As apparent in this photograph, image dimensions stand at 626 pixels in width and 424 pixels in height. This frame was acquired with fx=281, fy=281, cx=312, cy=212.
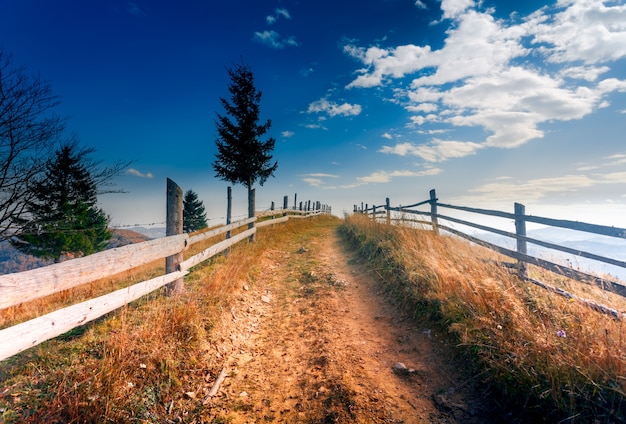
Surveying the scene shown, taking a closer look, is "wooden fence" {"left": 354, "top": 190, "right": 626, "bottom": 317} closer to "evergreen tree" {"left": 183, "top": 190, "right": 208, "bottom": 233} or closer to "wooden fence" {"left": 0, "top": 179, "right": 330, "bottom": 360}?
"wooden fence" {"left": 0, "top": 179, "right": 330, "bottom": 360}

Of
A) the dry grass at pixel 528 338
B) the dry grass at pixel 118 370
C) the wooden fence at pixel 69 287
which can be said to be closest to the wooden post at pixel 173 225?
the wooden fence at pixel 69 287

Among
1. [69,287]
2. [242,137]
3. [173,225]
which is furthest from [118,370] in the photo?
[242,137]

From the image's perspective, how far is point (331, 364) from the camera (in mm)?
3641

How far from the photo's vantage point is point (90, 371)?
263 centimetres

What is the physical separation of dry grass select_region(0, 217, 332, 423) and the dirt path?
14.9 inches

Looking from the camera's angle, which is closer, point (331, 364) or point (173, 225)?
point (331, 364)

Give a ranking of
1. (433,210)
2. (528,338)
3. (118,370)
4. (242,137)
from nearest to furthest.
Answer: (118,370)
(528,338)
(433,210)
(242,137)

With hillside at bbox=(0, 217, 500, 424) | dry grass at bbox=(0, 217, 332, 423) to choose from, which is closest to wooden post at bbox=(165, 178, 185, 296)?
hillside at bbox=(0, 217, 500, 424)

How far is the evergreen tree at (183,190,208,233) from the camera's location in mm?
41625

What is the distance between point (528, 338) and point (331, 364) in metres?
2.24

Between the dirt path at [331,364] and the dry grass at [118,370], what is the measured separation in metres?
0.38

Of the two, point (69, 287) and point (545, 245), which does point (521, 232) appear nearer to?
point (545, 245)

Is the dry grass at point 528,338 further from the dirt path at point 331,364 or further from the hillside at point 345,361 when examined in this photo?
the dirt path at point 331,364

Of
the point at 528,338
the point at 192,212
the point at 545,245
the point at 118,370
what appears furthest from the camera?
the point at 192,212
